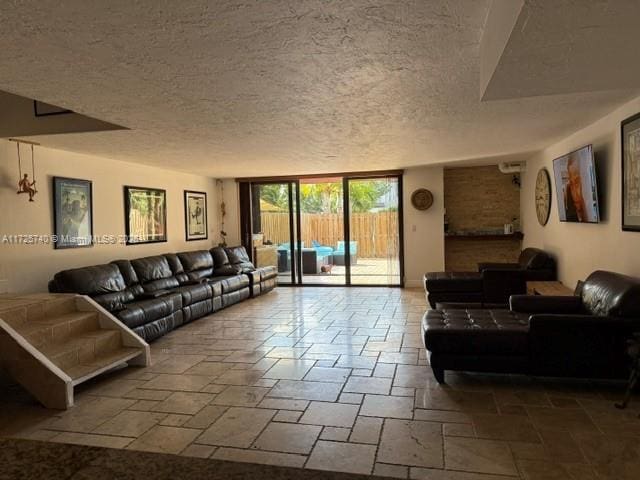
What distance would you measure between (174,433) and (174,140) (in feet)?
10.5

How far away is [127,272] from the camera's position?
5703mm

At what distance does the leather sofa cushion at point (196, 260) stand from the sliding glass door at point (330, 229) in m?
1.89

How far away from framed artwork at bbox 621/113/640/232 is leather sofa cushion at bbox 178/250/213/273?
18.8ft

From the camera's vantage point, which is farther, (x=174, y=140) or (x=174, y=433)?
(x=174, y=140)

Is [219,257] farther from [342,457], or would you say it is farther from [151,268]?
[342,457]

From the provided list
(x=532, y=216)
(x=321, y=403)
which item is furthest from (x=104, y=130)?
(x=532, y=216)

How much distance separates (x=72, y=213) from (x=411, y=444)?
484 cm

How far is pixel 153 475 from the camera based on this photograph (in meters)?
0.85

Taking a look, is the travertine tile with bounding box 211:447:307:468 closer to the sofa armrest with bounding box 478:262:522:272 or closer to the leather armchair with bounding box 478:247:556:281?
the leather armchair with bounding box 478:247:556:281

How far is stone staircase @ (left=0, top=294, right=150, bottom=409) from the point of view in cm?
332

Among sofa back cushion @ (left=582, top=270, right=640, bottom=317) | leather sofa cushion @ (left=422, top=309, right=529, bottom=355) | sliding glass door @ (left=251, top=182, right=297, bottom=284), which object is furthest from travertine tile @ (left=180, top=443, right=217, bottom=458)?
sliding glass door @ (left=251, top=182, right=297, bottom=284)

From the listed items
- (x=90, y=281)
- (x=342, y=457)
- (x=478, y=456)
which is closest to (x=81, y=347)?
(x=90, y=281)

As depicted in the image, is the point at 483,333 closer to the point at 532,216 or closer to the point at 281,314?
the point at 281,314

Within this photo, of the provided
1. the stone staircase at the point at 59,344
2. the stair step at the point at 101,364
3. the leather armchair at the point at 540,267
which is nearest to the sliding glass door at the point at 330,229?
the leather armchair at the point at 540,267
